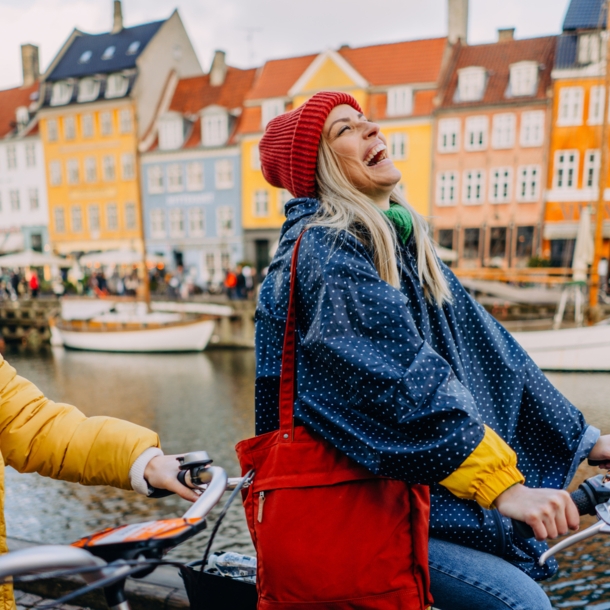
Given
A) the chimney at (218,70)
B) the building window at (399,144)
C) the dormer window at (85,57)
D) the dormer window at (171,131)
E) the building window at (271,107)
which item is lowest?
the building window at (399,144)

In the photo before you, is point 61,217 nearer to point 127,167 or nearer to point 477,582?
point 127,167

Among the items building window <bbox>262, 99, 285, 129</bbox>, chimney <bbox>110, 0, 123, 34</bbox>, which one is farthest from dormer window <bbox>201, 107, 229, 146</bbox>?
chimney <bbox>110, 0, 123, 34</bbox>

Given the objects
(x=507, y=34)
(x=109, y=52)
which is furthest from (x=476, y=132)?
(x=109, y=52)

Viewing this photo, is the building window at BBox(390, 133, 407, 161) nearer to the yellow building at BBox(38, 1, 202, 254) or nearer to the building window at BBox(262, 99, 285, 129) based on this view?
the building window at BBox(262, 99, 285, 129)

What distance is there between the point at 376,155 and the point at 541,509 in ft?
2.89

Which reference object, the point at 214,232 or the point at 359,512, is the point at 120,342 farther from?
the point at 359,512

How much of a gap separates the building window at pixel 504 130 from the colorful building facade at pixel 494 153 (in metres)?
0.04

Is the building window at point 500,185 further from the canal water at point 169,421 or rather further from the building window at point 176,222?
the building window at point 176,222

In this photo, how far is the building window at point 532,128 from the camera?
82.8ft

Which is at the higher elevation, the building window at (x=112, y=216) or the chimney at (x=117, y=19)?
the chimney at (x=117, y=19)

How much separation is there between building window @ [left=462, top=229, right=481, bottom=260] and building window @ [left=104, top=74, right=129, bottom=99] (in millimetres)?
19392

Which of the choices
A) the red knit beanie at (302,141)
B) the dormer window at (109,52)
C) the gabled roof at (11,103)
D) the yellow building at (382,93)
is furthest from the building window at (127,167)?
the red knit beanie at (302,141)

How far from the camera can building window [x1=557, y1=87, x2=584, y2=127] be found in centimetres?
2439

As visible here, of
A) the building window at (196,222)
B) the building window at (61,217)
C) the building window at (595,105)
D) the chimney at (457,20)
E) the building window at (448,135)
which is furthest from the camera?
the building window at (61,217)
